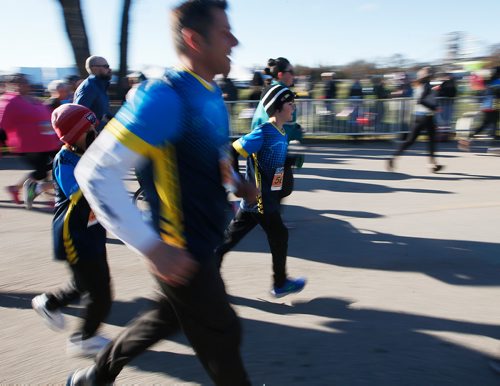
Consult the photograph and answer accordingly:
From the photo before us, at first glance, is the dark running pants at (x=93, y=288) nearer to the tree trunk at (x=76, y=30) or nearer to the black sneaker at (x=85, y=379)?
the black sneaker at (x=85, y=379)

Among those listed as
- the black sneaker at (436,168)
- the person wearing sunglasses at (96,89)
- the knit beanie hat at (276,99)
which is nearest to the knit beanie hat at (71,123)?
the knit beanie hat at (276,99)

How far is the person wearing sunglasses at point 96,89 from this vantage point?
556 cm

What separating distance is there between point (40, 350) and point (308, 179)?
575cm

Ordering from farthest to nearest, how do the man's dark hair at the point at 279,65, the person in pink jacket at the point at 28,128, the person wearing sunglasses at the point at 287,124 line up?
the person in pink jacket at the point at 28,128 → the man's dark hair at the point at 279,65 → the person wearing sunglasses at the point at 287,124

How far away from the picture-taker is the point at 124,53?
17000 mm

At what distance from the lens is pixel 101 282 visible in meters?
2.94

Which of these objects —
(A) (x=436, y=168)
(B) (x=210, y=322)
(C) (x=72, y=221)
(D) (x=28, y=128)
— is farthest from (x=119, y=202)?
(A) (x=436, y=168)

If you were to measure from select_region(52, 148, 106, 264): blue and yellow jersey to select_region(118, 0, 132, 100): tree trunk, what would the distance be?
14.1m

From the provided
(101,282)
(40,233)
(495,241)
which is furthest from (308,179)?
(101,282)

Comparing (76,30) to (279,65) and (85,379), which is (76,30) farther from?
(85,379)

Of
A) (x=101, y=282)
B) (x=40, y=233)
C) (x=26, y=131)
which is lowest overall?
(x=40, y=233)

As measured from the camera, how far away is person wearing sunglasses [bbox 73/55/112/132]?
556cm

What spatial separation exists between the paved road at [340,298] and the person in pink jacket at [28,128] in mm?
504

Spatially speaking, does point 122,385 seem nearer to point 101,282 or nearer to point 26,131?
point 101,282
